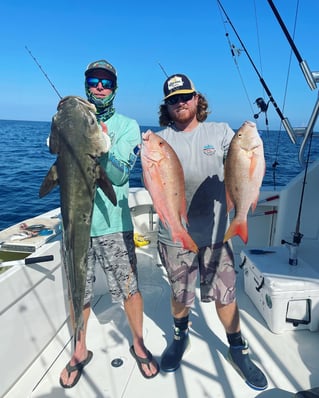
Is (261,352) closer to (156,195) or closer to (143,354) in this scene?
A: (143,354)

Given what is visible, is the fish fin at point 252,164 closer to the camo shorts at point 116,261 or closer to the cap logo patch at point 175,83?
the cap logo patch at point 175,83

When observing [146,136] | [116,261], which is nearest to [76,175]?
[146,136]

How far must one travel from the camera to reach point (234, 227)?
2125 millimetres

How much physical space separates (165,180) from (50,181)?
0.72 meters

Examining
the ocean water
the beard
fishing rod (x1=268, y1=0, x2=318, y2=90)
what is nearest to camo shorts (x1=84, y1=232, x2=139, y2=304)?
the beard

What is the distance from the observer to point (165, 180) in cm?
201

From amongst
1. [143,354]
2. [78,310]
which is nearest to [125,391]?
[143,354]

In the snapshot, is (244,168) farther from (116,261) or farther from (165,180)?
(116,261)

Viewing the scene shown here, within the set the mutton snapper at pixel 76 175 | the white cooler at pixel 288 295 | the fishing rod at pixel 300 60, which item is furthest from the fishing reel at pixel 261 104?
the mutton snapper at pixel 76 175

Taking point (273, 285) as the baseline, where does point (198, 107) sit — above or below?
above

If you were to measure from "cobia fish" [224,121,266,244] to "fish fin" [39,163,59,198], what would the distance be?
1.08m

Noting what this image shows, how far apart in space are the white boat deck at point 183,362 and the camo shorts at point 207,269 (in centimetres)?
64

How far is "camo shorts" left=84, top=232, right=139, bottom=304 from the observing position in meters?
2.45

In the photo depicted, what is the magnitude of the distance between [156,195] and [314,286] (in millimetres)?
1876
